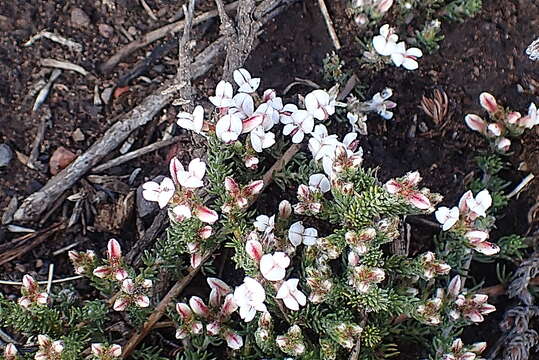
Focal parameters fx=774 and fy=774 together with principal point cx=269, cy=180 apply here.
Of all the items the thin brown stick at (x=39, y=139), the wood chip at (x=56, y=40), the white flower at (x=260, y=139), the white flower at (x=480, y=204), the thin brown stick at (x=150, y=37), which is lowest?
the white flower at (x=480, y=204)

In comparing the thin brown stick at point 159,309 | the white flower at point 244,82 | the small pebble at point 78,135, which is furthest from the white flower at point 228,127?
the small pebble at point 78,135

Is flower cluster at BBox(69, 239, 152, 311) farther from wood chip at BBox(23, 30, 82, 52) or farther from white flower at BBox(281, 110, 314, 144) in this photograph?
wood chip at BBox(23, 30, 82, 52)

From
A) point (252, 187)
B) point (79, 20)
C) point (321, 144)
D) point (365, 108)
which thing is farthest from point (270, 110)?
point (79, 20)

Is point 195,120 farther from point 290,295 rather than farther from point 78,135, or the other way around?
point 78,135

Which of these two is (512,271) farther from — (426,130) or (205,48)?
(205,48)

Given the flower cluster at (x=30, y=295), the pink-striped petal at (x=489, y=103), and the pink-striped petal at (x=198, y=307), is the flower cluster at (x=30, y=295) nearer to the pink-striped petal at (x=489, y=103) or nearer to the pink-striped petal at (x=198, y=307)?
the pink-striped petal at (x=198, y=307)

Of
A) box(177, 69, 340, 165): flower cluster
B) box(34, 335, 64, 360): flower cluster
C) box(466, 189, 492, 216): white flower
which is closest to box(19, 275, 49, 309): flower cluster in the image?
box(34, 335, 64, 360): flower cluster
